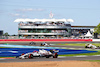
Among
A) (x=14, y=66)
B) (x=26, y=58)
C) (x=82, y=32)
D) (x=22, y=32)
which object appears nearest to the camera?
(x=14, y=66)

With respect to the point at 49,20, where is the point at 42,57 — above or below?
below

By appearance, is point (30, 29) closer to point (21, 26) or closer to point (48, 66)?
point (21, 26)

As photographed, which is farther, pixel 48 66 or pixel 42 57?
pixel 42 57

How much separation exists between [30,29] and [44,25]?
6873 mm

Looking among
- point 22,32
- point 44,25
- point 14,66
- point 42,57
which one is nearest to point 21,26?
point 22,32

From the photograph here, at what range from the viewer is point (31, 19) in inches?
3989

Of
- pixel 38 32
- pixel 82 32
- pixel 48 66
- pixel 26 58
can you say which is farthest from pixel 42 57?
pixel 82 32

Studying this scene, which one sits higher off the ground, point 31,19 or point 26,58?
point 31,19

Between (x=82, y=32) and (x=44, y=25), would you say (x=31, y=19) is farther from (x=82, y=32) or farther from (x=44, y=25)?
(x=82, y=32)

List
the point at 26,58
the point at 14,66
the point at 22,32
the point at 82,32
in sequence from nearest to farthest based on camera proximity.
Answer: the point at 14,66, the point at 26,58, the point at 22,32, the point at 82,32

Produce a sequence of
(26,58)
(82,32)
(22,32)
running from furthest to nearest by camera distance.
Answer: (82,32) → (22,32) → (26,58)

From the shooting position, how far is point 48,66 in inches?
782

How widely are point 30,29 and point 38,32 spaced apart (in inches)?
166

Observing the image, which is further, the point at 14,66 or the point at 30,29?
the point at 30,29
